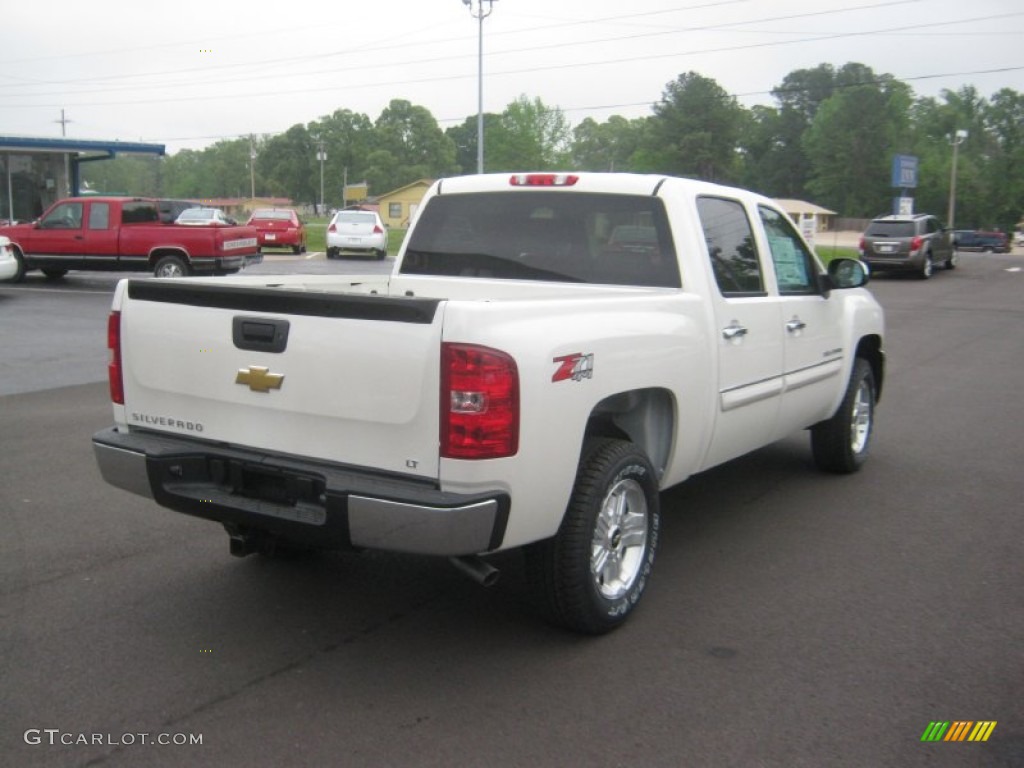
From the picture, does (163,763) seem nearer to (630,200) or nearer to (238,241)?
(630,200)

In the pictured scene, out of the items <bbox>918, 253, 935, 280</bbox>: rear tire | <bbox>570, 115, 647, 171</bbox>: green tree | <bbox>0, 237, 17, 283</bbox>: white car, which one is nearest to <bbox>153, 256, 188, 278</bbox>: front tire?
<bbox>0, 237, 17, 283</bbox>: white car

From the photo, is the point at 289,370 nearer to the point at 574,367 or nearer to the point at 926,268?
the point at 574,367

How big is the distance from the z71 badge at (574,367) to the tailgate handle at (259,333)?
1.01 metres

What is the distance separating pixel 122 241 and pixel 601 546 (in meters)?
18.2

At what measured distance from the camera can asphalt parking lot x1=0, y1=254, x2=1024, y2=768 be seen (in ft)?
11.0

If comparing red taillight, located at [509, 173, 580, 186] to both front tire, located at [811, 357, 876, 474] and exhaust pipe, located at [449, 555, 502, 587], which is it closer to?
exhaust pipe, located at [449, 555, 502, 587]

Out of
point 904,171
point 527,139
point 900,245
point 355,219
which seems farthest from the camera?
point 527,139

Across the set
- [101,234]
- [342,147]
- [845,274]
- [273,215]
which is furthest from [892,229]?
[342,147]

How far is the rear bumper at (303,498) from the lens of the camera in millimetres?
3441

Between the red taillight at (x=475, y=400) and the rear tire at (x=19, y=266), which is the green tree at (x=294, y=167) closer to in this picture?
the rear tire at (x=19, y=266)

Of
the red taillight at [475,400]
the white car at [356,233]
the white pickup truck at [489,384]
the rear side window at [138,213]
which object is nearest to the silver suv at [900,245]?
the white car at [356,233]

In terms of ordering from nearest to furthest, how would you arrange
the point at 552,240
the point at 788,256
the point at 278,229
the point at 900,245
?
the point at 552,240 → the point at 788,256 → the point at 900,245 → the point at 278,229

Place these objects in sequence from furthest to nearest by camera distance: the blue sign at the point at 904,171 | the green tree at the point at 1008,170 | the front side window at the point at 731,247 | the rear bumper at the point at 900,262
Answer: the green tree at the point at 1008,170
the blue sign at the point at 904,171
the rear bumper at the point at 900,262
the front side window at the point at 731,247

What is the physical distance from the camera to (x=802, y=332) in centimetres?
590
